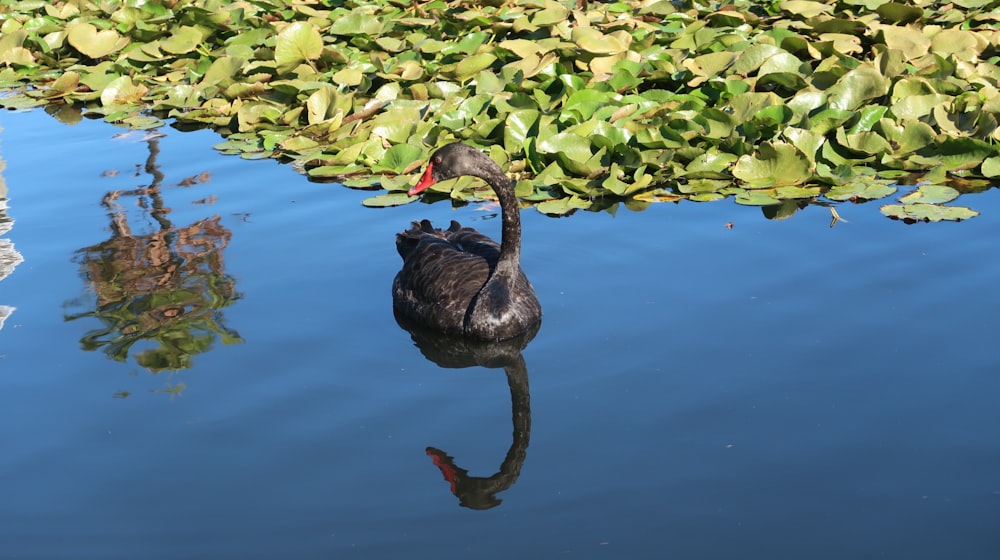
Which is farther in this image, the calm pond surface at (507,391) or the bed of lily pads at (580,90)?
the bed of lily pads at (580,90)

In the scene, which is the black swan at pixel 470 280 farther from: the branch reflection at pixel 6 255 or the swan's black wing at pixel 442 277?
the branch reflection at pixel 6 255

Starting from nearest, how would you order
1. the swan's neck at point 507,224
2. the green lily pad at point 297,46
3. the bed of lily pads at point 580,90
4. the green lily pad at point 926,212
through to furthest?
the swan's neck at point 507,224 < the green lily pad at point 926,212 < the bed of lily pads at point 580,90 < the green lily pad at point 297,46

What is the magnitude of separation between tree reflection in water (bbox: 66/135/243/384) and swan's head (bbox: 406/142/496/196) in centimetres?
119

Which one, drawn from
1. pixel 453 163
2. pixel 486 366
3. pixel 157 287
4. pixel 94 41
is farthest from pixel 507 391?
pixel 94 41

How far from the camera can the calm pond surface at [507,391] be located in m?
3.93

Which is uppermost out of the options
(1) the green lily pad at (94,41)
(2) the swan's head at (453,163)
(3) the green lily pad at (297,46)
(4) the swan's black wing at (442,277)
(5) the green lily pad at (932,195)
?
(2) the swan's head at (453,163)

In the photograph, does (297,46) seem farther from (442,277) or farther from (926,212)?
(926,212)

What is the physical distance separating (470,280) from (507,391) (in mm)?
934

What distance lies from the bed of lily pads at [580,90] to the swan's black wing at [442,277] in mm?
930

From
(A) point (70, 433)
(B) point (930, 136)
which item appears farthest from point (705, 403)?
(B) point (930, 136)

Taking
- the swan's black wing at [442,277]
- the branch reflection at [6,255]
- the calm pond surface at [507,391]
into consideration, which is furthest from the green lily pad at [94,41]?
the swan's black wing at [442,277]

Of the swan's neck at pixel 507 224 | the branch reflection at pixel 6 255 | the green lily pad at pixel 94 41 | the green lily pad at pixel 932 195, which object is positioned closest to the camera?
the swan's neck at pixel 507 224

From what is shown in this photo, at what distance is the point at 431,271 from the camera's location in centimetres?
590

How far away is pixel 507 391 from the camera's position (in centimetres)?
509
